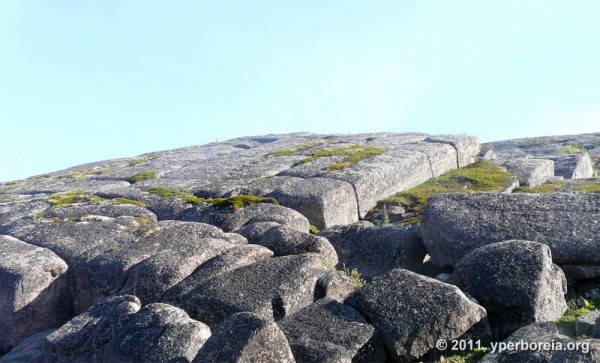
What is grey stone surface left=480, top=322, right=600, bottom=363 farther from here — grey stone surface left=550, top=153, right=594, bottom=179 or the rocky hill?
grey stone surface left=550, top=153, right=594, bottom=179

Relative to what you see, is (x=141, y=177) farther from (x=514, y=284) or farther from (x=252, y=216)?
(x=514, y=284)

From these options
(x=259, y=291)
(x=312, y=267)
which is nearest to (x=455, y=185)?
(x=312, y=267)

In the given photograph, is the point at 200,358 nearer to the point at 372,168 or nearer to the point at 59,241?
the point at 59,241

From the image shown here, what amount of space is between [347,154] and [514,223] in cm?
1215

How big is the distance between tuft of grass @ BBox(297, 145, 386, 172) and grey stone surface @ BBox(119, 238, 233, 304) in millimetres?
8763

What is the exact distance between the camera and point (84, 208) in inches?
758

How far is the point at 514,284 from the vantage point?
10.4 meters

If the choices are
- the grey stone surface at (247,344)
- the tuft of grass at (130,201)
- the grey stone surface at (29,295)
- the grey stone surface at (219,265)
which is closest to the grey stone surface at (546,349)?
the grey stone surface at (247,344)

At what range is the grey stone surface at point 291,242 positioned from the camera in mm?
13547

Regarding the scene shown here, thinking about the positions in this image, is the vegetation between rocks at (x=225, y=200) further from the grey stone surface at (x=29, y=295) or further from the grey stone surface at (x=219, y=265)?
the grey stone surface at (x=29, y=295)

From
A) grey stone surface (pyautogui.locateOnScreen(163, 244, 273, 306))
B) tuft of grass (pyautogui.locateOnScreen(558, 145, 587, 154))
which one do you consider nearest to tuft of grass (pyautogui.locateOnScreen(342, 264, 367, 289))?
grey stone surface (pyautogui.locateOnScreen(163, 244, 273, 306))

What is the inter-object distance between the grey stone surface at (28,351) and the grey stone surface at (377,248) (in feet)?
22.4

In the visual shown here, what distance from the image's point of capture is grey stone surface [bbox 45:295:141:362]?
10953 millimetres

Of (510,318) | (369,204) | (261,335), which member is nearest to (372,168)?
(369,204)
